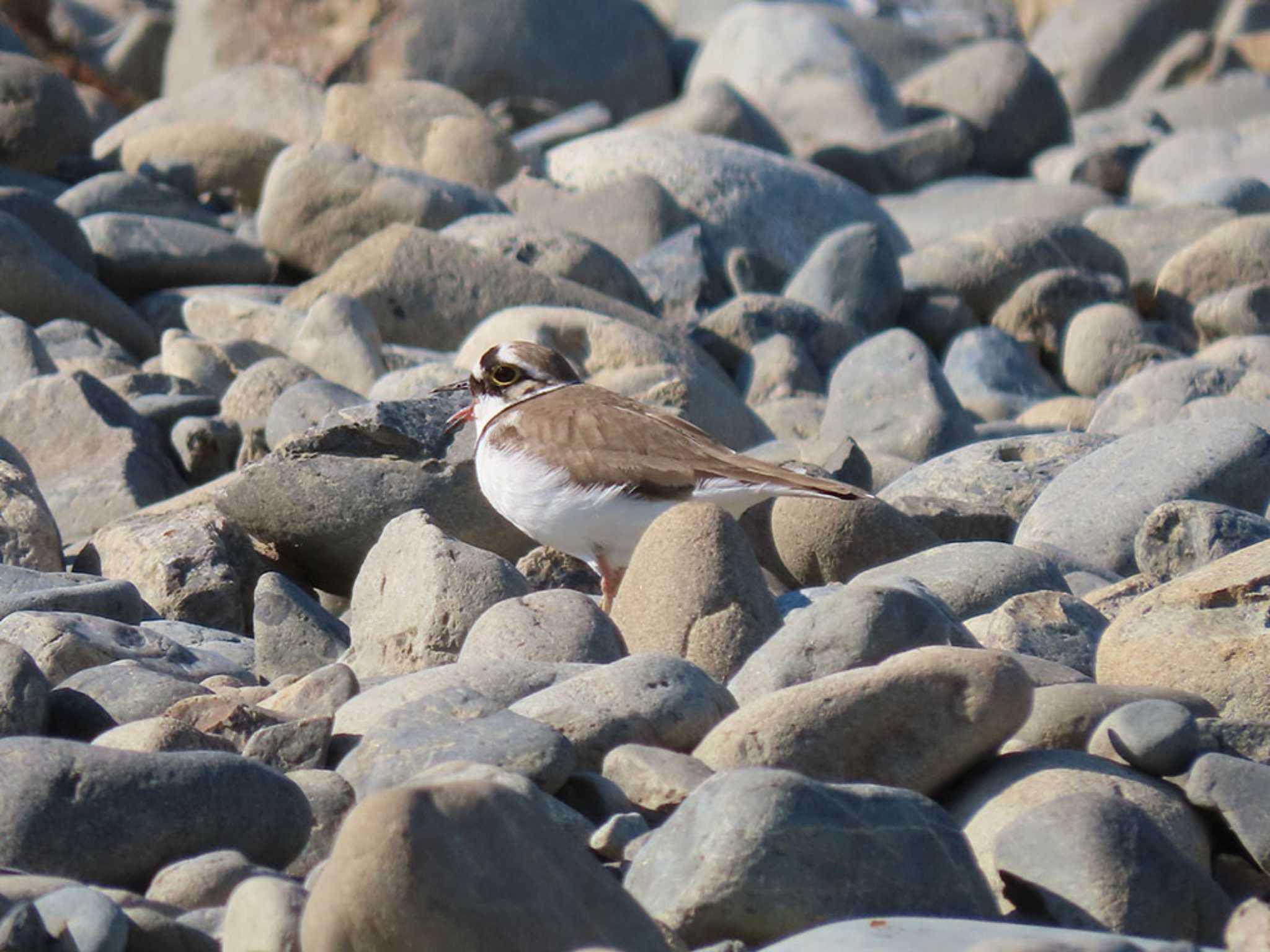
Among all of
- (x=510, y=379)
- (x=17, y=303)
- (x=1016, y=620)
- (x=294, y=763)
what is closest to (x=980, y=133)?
(x=17, y=303)

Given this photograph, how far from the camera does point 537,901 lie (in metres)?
3.18

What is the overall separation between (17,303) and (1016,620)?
743cm

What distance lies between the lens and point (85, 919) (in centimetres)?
326

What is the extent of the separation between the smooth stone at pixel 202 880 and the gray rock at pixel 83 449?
4.73 metres

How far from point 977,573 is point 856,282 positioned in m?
6.36

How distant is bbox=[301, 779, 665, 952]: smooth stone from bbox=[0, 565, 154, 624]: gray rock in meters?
3.06

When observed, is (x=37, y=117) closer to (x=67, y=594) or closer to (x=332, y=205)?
(x=332, y=205)

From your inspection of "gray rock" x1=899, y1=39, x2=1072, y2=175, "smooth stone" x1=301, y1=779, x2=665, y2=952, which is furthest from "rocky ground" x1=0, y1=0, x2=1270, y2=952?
"gray rock" x1=899, y1=39, x2=1072, y2=175

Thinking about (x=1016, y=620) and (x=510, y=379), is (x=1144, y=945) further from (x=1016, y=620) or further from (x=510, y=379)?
(x=510, y=379)

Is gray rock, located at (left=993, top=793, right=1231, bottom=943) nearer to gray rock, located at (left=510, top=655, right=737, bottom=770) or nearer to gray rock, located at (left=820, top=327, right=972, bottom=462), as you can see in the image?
gray rock, located at (left=510, top=655, right=737, bottom=770)

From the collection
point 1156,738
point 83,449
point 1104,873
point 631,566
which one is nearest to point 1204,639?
point 1156,738

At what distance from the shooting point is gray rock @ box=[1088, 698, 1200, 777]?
165 inches

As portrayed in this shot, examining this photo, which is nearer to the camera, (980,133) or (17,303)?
(17,303)

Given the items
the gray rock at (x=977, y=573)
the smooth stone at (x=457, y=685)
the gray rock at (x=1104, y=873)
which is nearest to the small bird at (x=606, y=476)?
the gray rock at (x=977, y=573)
